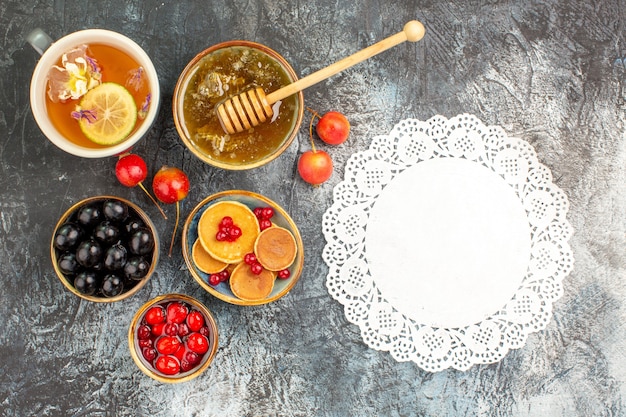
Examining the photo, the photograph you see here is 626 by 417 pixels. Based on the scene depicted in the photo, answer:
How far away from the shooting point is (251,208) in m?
1.28

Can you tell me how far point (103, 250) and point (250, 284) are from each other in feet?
1.03

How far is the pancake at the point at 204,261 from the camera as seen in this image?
124 centimetres

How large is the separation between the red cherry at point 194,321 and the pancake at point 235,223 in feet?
0.46

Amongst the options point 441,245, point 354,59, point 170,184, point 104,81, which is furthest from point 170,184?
point 441,245

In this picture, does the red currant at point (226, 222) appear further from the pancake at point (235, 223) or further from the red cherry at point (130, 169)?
the red cherry at point (130, 169)

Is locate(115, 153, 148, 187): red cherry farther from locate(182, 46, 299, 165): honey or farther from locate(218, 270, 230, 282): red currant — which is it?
locate(218, 270, 230, 282): red currant

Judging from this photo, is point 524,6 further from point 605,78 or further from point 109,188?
point 109,188

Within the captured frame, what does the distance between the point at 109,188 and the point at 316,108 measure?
0.52 m

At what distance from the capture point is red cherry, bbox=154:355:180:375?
1229mm

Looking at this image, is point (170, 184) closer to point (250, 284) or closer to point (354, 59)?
point (250, 284)

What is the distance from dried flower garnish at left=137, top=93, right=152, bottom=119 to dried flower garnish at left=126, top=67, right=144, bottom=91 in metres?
0.03

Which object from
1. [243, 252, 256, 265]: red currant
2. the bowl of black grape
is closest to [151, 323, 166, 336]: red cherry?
the bowl of black grape

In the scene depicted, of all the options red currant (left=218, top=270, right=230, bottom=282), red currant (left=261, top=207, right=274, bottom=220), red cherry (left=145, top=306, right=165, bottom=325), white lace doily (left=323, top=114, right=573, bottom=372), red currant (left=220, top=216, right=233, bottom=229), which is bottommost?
white lace doily (left=323, top=114, right=573, bottom=372)

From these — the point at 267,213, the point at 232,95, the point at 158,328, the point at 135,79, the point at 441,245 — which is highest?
the point at 135,79
